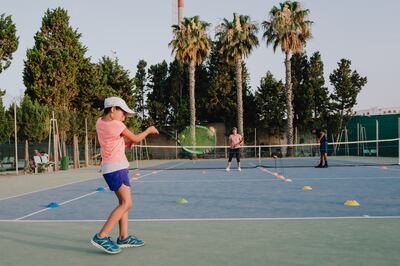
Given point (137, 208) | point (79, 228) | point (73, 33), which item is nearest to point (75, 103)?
point (73, 33)

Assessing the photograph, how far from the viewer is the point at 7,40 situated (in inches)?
884

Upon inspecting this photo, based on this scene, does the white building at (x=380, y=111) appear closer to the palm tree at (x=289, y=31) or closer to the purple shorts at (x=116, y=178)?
the palm tree at (x=289, y=31)

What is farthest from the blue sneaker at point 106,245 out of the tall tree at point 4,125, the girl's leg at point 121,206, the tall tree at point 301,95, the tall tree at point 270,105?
the tall tree at point 301,95

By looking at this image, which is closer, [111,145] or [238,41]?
[111,145]

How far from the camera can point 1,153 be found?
90.3 ft

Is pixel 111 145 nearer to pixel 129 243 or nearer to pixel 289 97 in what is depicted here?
pixel 129 243

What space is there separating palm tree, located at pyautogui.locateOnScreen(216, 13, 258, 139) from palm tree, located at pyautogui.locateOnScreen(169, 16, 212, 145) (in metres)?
1.58

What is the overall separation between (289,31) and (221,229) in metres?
36.1

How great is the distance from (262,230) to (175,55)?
120 ft

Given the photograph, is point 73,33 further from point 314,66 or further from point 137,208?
point 314,66

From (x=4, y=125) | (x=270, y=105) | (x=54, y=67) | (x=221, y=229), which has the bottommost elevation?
(x=221, y=229)

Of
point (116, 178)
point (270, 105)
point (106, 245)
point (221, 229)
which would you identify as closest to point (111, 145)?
point (116, 178)

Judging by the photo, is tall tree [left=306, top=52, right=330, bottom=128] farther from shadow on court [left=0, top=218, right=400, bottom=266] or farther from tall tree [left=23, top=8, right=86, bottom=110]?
shadow on court [left=0, top=218, right=400, bottom=266]

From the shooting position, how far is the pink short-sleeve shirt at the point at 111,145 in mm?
5027
